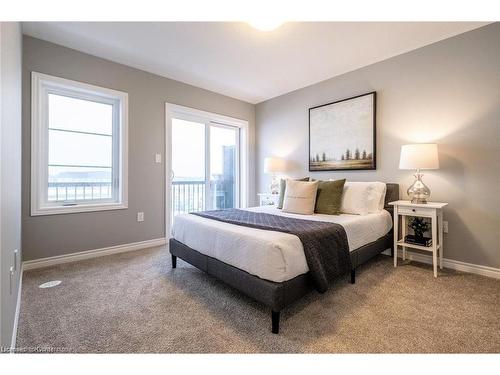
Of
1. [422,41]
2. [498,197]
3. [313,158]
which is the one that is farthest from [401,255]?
[422,41]

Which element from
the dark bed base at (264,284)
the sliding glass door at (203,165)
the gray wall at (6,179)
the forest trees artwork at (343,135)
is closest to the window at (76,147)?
the sliding glass door at (203,165)

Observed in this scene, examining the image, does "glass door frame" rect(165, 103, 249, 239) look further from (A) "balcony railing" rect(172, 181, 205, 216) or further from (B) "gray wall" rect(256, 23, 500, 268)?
(B) "gray wall" rect(256, 23, 500, 268)

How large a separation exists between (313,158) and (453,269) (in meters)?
2.17

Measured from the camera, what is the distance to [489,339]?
1420 mm

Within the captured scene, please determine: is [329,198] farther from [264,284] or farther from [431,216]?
[264,284]

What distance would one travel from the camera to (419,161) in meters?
2.38

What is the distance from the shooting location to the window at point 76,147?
2.60m

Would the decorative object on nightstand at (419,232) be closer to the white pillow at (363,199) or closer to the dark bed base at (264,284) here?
the white pillow at (363,199)

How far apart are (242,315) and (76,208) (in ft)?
7.89

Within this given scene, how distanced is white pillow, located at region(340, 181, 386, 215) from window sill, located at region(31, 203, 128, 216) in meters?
2.87

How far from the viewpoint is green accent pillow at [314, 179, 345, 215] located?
2.73 meters

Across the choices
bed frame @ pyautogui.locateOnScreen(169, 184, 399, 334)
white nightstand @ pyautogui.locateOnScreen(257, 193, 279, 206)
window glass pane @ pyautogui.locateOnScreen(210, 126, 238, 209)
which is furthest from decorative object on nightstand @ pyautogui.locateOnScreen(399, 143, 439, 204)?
window glass pane @ pyautogui.locateOnScreen(210, 126, 238, 209)
